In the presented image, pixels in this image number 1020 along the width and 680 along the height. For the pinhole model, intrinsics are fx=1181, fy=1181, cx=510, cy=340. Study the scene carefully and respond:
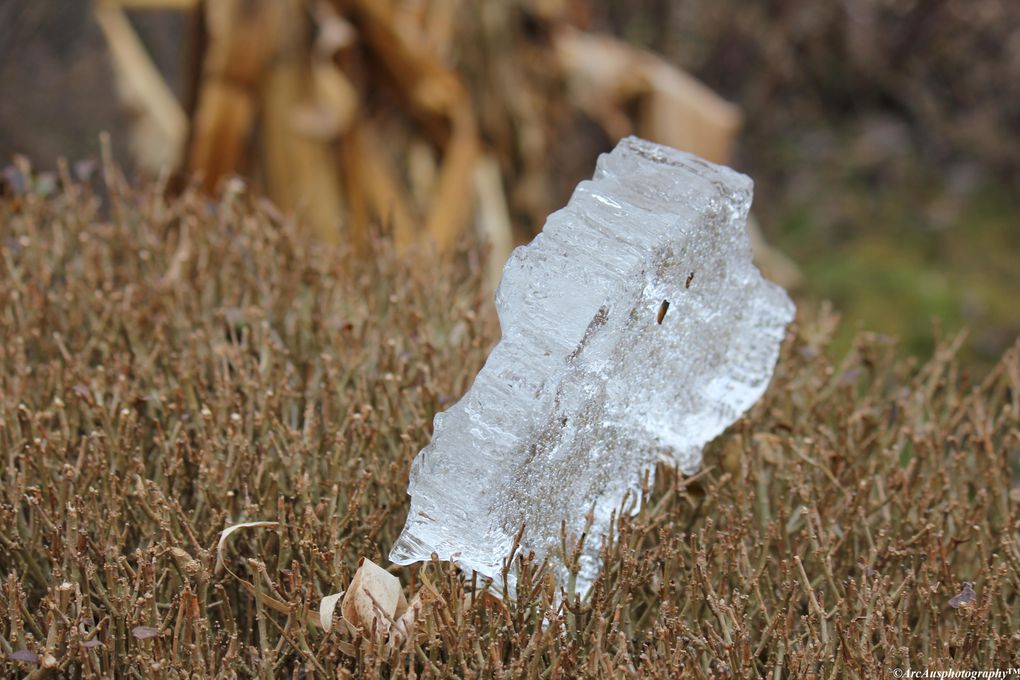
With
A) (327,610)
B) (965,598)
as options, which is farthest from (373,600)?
(965,598)

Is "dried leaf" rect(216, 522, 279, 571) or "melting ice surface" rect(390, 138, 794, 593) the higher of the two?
"melting ice surface" rect(390, 138, 794, 593)

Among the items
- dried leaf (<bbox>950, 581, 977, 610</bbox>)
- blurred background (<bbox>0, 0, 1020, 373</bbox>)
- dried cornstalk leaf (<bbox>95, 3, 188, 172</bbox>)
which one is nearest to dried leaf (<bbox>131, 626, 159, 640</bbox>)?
dried leaf (<bbox>950, 581, 977, 610</bbox>)

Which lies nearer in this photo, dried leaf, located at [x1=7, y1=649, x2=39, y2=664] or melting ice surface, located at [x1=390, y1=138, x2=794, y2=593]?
dried leaf, located at [x1=7, y1=649, x2=39, y2=664]

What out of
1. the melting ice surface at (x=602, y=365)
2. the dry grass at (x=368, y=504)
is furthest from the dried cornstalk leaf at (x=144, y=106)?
the melting ice surface at (x=602, y=365)

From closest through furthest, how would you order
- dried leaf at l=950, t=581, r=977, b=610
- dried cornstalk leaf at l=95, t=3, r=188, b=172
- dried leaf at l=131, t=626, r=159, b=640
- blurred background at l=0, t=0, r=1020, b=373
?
dried leaf at l=131, t=626, r=159, b=640
dried leaf at l=950, t=581, r=977, b=610
blurred background at l=0, t=0, r=1020, b=373
dried cornstalk leaf at l=95, t=3, r=188, b=172

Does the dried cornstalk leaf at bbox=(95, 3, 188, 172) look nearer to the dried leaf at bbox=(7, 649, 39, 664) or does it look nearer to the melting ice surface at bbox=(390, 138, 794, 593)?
the melting ice surface at bbox=(390, 138, 794, 593)

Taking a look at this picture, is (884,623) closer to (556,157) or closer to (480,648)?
(480,648)

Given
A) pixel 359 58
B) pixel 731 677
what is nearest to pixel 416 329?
pixel 731 677
